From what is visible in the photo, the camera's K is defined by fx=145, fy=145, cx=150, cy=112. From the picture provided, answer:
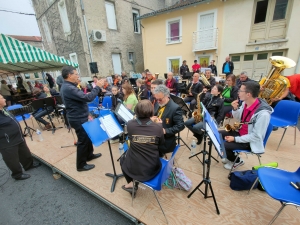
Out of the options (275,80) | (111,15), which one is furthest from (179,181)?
(111,15)

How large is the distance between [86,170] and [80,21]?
10.8 meters

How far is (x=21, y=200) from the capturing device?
2.42 m

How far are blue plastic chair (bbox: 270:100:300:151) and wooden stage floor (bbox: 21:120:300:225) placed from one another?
0.51 meters

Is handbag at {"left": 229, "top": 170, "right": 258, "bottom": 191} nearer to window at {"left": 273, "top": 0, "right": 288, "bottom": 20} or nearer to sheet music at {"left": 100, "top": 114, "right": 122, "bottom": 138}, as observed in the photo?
sheet music at {"left": 100, "top": 114, "right": 122, "bottom": 138}

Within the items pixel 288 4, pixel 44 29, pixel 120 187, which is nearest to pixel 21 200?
pixel 120 187

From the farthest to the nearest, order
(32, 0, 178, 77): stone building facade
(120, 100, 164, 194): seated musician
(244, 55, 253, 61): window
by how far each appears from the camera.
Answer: (32, 0, 178, 77): stone building facade → (244, 55, 253, 61): window → (120, 100, 164, 194): seated musician

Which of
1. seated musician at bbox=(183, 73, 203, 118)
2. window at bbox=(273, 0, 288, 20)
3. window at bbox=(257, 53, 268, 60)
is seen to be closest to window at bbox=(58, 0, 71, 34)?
seated musician at bbox=(183, 73, 203, 118)

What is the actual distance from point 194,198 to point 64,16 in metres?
13.9

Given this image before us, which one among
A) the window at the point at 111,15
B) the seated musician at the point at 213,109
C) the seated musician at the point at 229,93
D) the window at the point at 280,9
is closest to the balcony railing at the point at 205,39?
the window at the point at 280,9

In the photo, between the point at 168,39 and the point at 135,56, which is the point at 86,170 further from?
the point at 135,56

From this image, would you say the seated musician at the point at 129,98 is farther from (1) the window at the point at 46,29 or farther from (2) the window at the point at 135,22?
(1) the window at the point at 46,29

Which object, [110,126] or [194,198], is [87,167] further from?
[194,198]

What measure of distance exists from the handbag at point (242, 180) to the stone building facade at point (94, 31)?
11234mm

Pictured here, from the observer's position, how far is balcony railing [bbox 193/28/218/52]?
9531 millimetres
